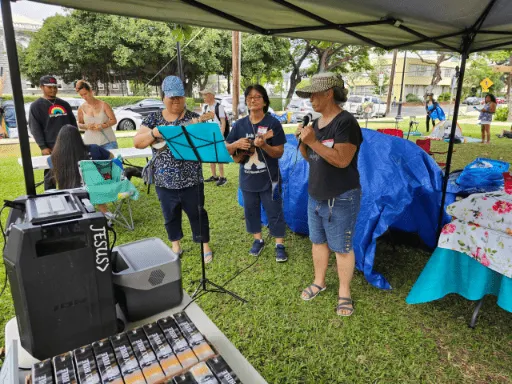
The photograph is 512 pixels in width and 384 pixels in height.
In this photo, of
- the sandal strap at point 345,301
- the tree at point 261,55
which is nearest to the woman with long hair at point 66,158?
the sandal strap at point 345,301

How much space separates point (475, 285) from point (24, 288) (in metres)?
2.55

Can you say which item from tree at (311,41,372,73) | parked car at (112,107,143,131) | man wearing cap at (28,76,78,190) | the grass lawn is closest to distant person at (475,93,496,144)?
the grass lawn

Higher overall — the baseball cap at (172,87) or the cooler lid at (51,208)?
the baseball cap at (172,87)

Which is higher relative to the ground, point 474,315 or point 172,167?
point 172,167

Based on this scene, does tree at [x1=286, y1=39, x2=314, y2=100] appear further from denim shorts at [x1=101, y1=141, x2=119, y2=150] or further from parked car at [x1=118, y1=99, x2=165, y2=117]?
denim shorts at [x1=101, y1=141, x2=119, y2=150]

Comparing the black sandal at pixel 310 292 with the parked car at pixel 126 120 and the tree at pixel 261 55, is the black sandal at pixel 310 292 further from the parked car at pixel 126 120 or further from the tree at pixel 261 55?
the tree at pixel 261 55

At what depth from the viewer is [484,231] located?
2150mm

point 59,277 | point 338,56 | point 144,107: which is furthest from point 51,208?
point 338,56

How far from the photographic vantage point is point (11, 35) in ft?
4.37

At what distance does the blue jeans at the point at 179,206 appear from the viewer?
9.73ft

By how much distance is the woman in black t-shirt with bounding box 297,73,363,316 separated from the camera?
2.11m

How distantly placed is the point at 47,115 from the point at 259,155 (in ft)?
9.90

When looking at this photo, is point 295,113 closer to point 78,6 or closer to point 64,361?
point 78,6

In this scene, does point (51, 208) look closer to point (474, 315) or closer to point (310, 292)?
point (310, 292)
